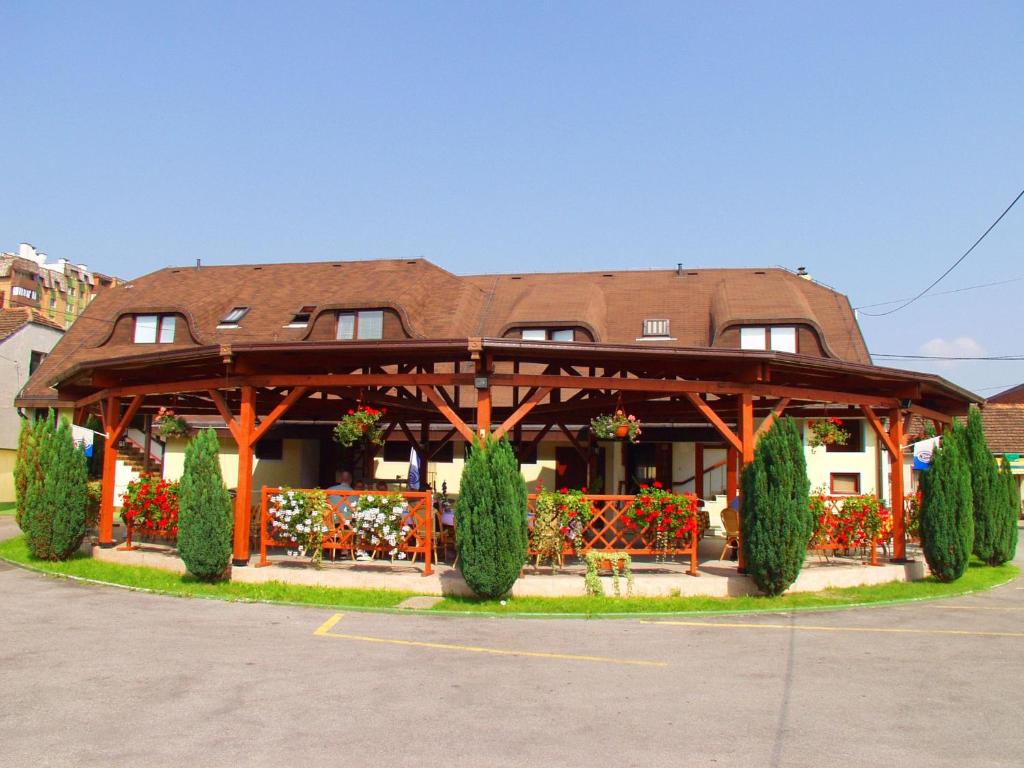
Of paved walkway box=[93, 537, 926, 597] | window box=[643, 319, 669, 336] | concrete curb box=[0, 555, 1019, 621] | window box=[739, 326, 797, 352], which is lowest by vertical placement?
concrete curb box=[0, 555, 1019, 621]

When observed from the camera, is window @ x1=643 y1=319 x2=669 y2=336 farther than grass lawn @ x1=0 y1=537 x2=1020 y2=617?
Yes

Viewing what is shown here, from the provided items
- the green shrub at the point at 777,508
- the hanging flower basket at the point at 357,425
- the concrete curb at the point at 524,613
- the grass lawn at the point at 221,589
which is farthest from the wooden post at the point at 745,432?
the hanging flower basket at the point at 357,425

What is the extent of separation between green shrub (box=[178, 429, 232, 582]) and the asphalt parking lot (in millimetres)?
1003

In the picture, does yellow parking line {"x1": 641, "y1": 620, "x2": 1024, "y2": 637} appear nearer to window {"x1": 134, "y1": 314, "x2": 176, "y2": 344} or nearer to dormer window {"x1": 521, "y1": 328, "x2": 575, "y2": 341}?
dormer window {"x1": 521, "y1": 328, "x2": 575, "y2": 341}

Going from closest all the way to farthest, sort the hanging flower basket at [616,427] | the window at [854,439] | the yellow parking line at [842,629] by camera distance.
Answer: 1. the yellow parking line at [842,629]
2. the hanging flower basket at [616,427]
3. the window at [854,439]

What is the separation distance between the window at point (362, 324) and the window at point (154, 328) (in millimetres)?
5735

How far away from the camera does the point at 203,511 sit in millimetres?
11766

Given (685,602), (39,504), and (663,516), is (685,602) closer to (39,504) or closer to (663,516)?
(663,516)

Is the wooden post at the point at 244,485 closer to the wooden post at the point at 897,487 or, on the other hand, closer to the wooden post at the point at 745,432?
the wooden post at the point at 745,432

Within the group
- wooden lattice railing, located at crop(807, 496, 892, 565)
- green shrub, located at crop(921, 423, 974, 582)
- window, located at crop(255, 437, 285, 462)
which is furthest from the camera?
window, located at crop(255, 437, 285, 462)

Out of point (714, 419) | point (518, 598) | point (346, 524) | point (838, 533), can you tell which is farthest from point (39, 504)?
point (838, 533)

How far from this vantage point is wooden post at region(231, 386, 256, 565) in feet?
40.9

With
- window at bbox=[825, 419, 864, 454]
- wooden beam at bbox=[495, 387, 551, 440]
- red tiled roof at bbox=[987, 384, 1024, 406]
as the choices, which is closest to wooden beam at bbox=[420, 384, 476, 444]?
wooden beam at bbox=[495, 387, 551, 440]

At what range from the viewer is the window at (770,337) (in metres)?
23.8
